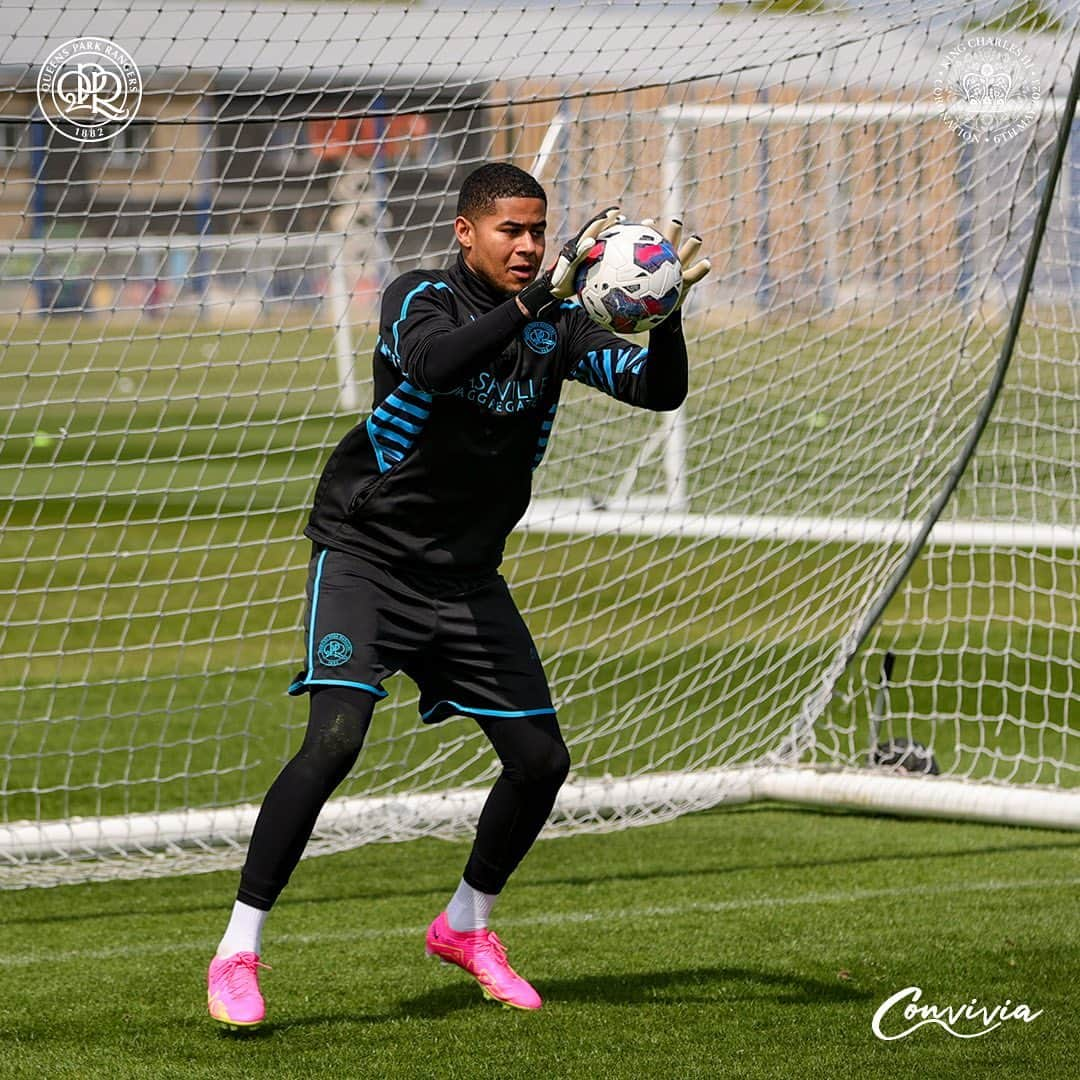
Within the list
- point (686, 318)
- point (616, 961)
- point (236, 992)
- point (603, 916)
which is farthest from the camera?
point (686, 318)

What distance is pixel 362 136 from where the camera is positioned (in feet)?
22.5

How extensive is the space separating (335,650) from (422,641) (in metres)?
0.20

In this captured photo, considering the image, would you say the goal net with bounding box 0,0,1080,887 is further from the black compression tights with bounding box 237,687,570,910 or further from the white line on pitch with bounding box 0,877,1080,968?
the black compression tights with bounding box 237,687,570,910

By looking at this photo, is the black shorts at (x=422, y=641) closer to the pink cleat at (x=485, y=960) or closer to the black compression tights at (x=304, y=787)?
the black compression tights at (x=304, y=787)

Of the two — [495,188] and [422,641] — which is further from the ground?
[495,188]

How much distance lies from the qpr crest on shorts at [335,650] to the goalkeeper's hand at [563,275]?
80 centimetres

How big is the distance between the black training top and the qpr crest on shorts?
21 cm

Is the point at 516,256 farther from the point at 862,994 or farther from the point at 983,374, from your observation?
the point at 983,374

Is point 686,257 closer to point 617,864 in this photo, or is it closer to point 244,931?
point 244,931

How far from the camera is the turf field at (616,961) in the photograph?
3.57 metres

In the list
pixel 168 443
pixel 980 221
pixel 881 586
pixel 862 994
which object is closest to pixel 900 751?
pixel 881 586

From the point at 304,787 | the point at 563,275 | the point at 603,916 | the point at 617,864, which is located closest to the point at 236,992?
the point at 304,787

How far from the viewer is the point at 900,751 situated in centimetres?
627

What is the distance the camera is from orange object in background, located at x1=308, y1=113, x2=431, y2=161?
5.70m
